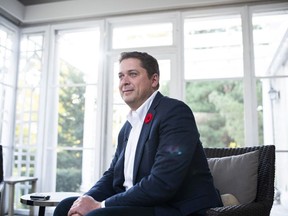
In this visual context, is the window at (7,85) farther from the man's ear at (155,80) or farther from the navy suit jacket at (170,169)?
the navy suit jacket at (170,169)

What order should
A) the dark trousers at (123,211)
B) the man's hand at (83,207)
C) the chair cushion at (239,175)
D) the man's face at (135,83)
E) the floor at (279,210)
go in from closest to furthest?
the dark trousers at (123,211) → the man's hand at (83,207) → the man's face at (135,83) → the chair cushion at (239,175) → the floor at (279,210)

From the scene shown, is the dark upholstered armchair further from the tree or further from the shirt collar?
the tree

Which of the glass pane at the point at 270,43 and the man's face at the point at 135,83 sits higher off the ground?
the glass pane at the point at 270,43

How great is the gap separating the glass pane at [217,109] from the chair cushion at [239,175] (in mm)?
4992

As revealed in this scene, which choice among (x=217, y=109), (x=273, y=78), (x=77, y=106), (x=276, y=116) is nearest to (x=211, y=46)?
(x=273, y=78)

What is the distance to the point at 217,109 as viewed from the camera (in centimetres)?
792

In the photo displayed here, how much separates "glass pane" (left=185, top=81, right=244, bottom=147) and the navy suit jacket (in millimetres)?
5655

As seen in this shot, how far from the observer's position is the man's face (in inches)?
61.2

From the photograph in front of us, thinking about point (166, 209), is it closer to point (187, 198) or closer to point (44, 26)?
point (187, 198)

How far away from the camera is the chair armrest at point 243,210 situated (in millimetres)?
1252

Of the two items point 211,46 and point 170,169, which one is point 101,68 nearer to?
point 211,46

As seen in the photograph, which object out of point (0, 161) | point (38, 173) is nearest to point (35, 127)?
point (38, 173)

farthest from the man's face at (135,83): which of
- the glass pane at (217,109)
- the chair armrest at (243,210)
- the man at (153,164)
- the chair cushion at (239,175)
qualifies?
the glass pane at (217,109)

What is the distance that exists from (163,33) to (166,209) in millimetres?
2704
